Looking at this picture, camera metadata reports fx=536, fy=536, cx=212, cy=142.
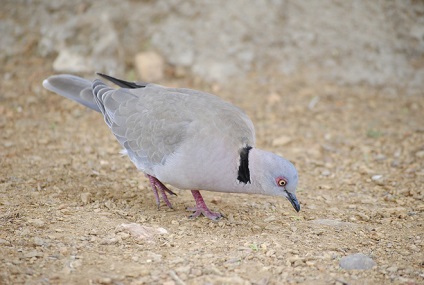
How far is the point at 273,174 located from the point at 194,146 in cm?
69

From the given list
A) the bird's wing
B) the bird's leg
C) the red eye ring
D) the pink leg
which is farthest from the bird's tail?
the red eye ring

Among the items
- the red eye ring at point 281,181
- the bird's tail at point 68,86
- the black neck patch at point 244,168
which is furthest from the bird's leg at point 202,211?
the bird's tail at point 68,86

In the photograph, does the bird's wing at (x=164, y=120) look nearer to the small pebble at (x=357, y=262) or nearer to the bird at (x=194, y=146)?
the bird at (x=194, y=146)

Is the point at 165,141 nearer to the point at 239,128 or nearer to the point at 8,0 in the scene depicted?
the point at 239,128

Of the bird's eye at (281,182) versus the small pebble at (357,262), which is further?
the bird's eye at (281,182)

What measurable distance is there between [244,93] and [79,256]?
14.7 feet

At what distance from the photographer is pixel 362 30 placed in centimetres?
784

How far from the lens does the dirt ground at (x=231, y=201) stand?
364 cm

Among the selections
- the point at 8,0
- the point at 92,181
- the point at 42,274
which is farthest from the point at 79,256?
the point at 8,0

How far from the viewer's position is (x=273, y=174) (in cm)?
439

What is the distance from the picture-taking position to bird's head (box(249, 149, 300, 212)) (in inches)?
172

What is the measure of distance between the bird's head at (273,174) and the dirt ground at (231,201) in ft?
1.08

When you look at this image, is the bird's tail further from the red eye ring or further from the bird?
the red eye ring

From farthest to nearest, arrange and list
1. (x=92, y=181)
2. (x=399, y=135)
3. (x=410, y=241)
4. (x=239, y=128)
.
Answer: (x=399, y=135)
(x=92, y=181)
(x=239, y=128)
(x=410, y=241)
